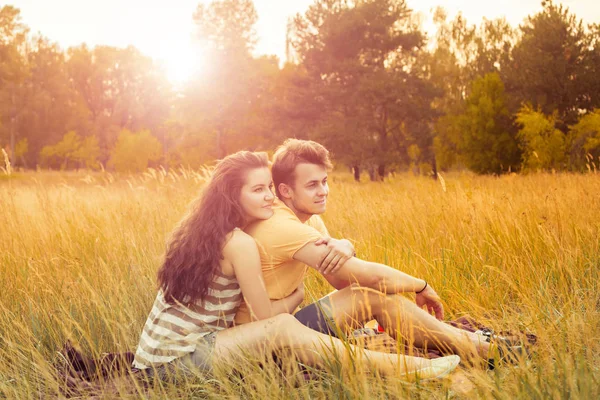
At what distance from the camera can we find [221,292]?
A: 2.97 meters

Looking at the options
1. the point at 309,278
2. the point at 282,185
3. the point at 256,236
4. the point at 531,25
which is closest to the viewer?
the point at 256,236

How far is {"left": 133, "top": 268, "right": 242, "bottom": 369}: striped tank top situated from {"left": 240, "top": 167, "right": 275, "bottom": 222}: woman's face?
15.1 inches

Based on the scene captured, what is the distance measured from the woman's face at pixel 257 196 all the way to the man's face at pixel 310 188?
0.30 metres

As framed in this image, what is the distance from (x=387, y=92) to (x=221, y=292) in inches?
801

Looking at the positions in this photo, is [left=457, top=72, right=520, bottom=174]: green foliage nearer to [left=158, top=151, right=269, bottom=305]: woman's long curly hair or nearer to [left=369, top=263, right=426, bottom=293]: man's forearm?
[left=369, top=263, right=426, bottom=293]: man's forearm

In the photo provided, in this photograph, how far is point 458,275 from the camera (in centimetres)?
409

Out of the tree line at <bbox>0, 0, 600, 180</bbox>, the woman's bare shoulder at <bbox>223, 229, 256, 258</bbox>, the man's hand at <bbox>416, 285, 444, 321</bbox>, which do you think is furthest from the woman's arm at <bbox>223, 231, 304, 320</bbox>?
the tree line at <bbox>0, 0, 600, 180</bbox>

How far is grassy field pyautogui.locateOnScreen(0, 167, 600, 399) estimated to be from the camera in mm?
2312

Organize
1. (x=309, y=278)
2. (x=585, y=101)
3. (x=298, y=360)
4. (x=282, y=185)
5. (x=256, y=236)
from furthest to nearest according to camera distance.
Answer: (x=585, y=101), (x=309, y=278), (x=282, y=185), (x=256, y=236), (x=298, y=360)

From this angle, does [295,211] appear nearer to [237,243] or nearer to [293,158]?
[293,158]

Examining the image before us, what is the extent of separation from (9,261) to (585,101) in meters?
24.3

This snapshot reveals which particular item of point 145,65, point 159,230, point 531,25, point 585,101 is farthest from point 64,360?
point 145,65

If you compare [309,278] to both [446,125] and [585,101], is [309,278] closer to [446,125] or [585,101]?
[585,101]

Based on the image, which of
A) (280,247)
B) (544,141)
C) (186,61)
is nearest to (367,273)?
(280,247)
